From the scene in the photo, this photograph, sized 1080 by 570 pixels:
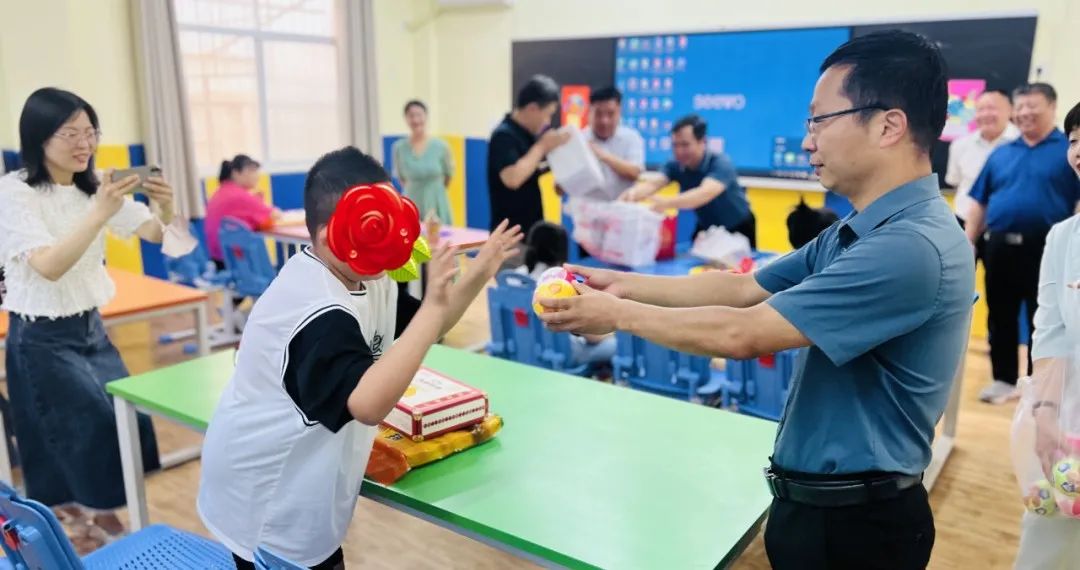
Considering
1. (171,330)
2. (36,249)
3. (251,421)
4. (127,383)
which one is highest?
(36,249)

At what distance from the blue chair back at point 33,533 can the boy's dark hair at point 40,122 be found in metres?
1.25

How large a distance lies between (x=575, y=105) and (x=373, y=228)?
5.50m

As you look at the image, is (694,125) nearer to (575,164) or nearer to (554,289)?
(575,164)

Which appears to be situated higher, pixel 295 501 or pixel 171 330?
pixel 295 501

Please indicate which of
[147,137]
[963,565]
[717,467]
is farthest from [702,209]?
[147,137]

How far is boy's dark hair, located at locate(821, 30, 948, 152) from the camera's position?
1091mm

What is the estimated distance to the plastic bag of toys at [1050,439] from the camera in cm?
155

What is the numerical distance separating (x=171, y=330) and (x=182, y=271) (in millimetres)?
469

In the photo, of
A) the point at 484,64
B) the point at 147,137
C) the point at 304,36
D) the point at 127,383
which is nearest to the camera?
the point at 127,383

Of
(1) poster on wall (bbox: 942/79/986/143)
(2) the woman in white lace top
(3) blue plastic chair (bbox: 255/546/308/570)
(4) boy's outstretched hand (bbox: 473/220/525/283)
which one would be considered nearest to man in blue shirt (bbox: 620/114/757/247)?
(1) poster on wall (bbox: 942/79/986/143)

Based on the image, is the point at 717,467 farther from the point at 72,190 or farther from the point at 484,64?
the point at 484,64

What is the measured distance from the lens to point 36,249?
2.06 metres

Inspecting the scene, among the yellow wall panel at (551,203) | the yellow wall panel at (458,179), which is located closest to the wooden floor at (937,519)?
the yellow wall panel at (551,203)

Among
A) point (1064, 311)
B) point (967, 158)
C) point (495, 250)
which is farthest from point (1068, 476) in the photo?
point (967, 158)
